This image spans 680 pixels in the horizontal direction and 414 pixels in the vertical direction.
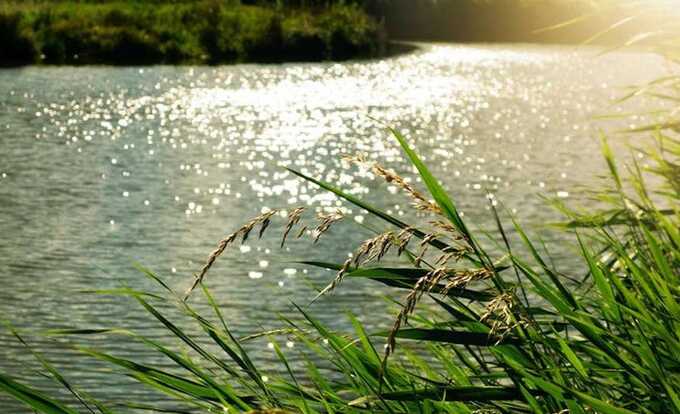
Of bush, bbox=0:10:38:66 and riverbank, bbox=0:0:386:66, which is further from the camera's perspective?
riverbank, bbox=0:0:386:66

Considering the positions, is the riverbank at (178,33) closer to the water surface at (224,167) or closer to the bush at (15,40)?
the bush at (15,40)

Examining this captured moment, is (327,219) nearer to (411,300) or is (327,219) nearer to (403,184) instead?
(403,184)

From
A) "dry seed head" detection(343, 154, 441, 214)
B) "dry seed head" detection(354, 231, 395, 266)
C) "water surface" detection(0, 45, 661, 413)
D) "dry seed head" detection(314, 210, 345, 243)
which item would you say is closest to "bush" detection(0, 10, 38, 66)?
"water surface" detection(0, 45, 661, 413)

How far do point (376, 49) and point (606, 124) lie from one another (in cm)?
1768

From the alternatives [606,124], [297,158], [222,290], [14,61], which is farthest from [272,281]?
[14,61]

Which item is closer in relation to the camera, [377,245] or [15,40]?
[377,245]

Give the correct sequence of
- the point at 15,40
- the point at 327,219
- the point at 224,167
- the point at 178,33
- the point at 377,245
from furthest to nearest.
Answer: the point at 178,33 < the point at 15,40 < the point at 224,167 < the point at 327,219 < the point at 377,245

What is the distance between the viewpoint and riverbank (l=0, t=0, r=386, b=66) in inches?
1405

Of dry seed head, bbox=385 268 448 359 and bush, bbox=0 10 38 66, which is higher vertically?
dry seed head, bbox=385 268 448 359

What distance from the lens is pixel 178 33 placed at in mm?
38312

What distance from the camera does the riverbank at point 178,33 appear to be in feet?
117

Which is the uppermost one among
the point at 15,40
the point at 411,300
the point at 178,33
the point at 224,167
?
the point at 411,300

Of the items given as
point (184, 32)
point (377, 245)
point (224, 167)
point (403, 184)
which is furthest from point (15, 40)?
point (377, 245)

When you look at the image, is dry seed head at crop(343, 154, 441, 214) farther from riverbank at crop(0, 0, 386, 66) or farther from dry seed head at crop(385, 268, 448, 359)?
riverbank at crop(0, 0, 386, 66)
